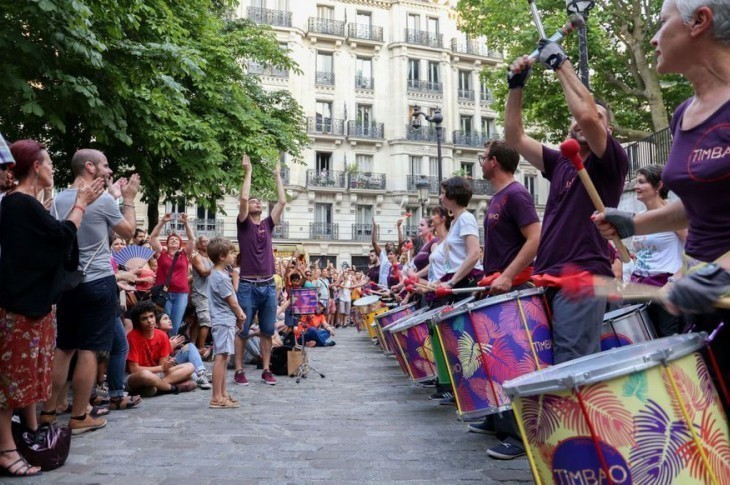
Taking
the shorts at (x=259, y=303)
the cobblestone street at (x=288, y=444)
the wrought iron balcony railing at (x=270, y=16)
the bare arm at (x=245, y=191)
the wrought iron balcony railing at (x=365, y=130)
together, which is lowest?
the cobblestone street at (x=288, y=444)

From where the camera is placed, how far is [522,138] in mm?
Result: 4344

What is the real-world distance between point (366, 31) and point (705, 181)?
140ft

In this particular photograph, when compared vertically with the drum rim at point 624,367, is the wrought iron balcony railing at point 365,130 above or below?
above

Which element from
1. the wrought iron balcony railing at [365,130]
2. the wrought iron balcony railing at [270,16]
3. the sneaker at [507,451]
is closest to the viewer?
the sneaker at [507,451]

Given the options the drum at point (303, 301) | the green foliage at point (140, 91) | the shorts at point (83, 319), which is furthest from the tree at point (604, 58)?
the shorts at point (83, 319)

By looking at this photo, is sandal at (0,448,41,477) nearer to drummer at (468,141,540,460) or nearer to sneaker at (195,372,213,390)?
drummer at (468,141,540,460)

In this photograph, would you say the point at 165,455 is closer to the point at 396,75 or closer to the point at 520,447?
the point at 520,447

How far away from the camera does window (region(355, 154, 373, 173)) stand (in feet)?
138

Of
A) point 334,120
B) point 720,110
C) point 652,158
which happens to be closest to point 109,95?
point 720,110

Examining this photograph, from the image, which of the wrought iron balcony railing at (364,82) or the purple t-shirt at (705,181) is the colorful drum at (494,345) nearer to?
the purple t-shirt at (705,181)

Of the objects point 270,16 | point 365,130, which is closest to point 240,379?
point 365,130

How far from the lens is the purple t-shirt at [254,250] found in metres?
8.23

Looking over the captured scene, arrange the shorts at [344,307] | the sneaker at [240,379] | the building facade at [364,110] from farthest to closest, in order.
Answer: the building facade at [364,110], the shorts at [344,307], the sneaker at [240,379]

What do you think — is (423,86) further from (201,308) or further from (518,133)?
(518,133)
